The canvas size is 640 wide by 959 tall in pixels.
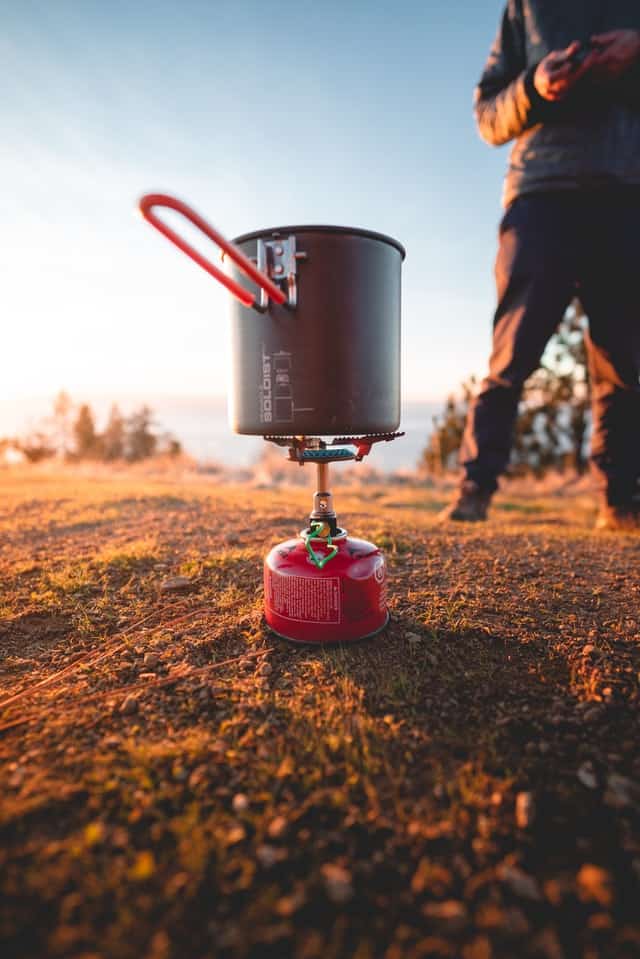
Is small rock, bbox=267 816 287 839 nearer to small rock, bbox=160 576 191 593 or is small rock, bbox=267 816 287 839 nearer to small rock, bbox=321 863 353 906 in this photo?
small rock, bbox=321 863 353 906

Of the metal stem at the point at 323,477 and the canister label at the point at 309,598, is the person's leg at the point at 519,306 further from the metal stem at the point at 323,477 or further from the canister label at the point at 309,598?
the canister label at the point at 309,598

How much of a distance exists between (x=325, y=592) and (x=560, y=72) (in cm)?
271

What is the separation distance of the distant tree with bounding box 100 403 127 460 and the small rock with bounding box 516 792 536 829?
2263cm

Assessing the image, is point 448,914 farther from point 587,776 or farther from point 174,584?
point 174,584

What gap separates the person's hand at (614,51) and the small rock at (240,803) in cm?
331

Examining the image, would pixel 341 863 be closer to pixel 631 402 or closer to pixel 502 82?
pixel 631 402

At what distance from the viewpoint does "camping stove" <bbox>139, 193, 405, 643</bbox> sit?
157cm

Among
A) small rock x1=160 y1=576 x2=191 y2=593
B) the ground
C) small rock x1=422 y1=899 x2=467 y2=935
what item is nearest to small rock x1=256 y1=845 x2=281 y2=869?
the ground

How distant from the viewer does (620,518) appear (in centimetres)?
335

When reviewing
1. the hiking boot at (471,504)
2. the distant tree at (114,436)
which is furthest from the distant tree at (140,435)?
the hiking boot at (471,504)

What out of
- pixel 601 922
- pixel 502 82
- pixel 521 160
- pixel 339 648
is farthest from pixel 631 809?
pixel 502 82

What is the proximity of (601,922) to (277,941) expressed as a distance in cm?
51

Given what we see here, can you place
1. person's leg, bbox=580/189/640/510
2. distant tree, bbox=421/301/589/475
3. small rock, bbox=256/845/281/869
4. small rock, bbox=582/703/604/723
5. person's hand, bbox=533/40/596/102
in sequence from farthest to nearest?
distant tree, bbox=421/301/589/475, person's leg, bbox=580/189/640/510, person's hand, bbox=533/40/596/102, small rock, bbox=582/703/604/723, small rock, bbox=256/845/281/869

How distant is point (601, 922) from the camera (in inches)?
30.5
